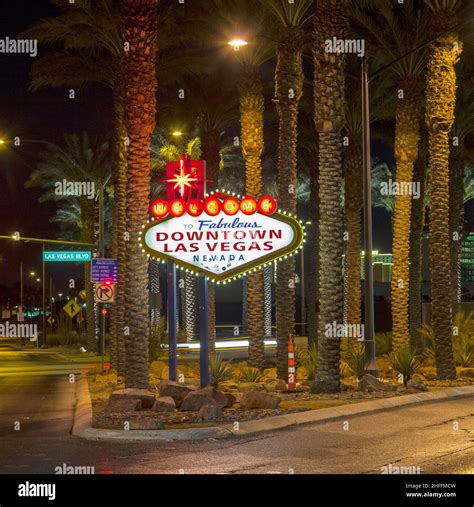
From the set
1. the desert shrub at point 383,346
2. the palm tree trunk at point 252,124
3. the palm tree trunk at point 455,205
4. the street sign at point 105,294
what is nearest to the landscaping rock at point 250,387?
the palm tree trunk at point 252,124

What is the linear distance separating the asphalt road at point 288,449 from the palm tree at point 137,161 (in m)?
3.43

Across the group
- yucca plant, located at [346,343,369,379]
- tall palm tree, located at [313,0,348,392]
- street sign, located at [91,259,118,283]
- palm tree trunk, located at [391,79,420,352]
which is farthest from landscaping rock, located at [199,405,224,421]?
street sign, located at [91,259,118,283]

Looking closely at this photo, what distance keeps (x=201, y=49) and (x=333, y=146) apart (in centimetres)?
1202

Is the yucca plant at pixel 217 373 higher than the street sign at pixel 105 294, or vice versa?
the street sign at pixel 105 294

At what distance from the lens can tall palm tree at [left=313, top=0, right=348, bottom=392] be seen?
25.1m

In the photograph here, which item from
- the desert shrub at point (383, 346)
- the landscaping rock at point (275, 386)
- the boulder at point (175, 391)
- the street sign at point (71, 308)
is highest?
the street sign at point (71, 308)

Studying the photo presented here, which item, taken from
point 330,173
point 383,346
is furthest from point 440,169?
point 383,346

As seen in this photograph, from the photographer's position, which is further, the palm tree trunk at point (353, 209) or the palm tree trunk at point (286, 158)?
the palm tree trunk at point (353, 209)

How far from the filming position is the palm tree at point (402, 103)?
33.9 m

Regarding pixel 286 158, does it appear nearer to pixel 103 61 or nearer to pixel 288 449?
pixel 103 61

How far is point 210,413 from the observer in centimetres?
1930

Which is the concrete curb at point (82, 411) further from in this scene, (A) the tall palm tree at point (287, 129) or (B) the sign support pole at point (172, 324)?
(A) the tall palm tree at point (287, 129)

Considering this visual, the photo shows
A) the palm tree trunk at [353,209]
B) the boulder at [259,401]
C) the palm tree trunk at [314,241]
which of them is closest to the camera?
the boulder at [259,401]
